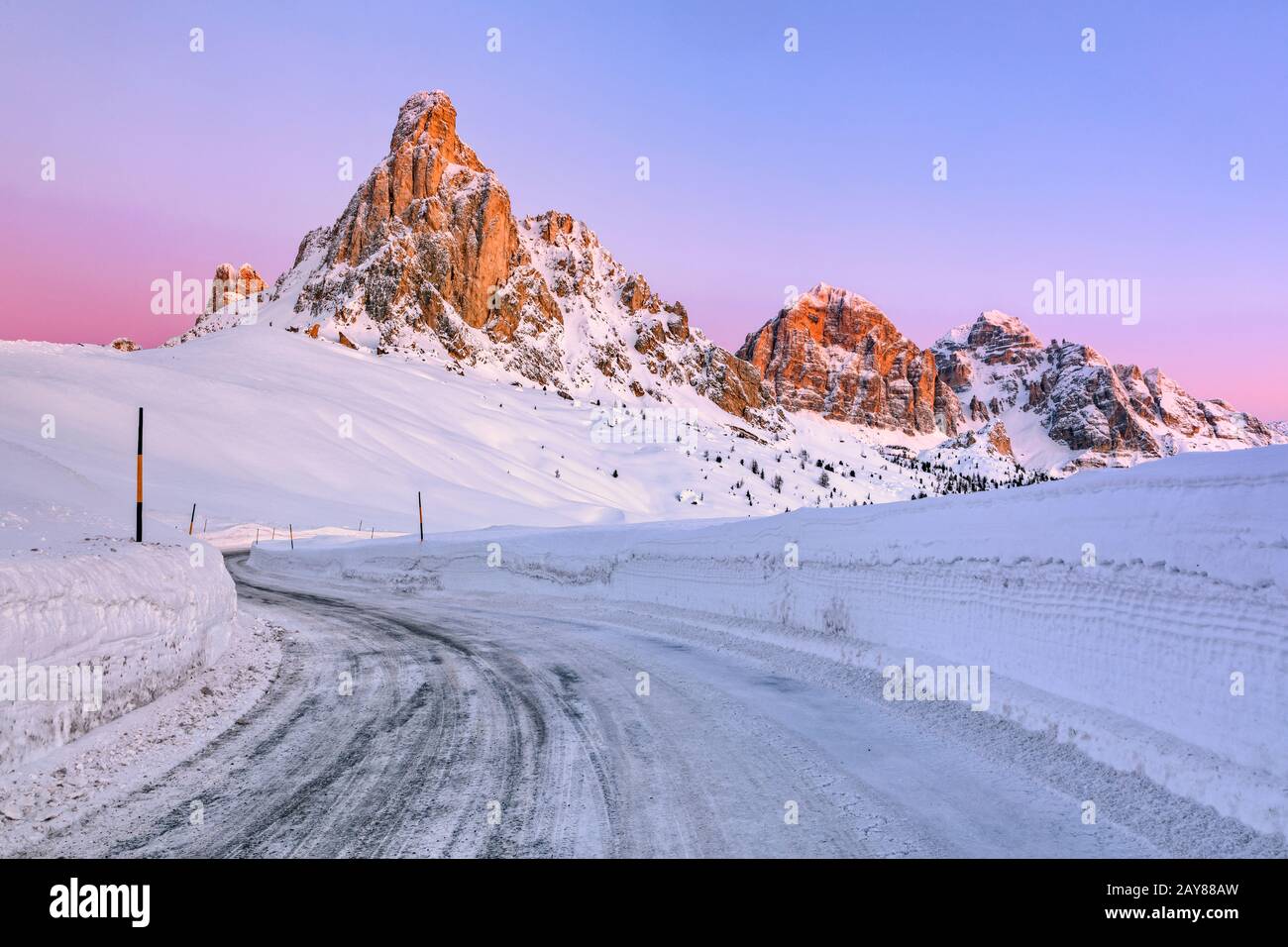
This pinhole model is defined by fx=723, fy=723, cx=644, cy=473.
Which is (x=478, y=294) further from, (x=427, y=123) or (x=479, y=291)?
(x=427, y=123)

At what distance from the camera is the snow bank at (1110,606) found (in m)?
3.97

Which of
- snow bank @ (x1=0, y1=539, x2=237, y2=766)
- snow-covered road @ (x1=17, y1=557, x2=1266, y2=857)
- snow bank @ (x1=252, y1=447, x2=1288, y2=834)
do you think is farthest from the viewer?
snow bank @ (x1=0, y1=539, x2=237, y2=766)

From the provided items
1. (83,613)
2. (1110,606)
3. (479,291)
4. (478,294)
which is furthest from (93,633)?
(479,291)

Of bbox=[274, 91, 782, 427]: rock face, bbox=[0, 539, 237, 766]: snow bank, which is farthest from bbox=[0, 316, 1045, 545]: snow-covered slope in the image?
bbox=[274, 91, 782, 427]: rock face

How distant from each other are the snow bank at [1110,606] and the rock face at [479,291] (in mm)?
109321

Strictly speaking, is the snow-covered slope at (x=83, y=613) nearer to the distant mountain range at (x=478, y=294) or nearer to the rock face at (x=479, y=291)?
the distant mountain range at (x=478, y=294)

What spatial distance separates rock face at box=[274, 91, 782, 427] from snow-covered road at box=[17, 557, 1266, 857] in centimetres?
10937

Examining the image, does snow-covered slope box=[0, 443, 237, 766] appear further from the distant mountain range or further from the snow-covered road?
the distant mountain range

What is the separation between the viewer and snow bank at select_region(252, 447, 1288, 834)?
3967 mm

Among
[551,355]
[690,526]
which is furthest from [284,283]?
[690,526]

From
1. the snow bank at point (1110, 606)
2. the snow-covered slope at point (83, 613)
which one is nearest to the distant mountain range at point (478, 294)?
the snow-covered slope at point (83, 613)
